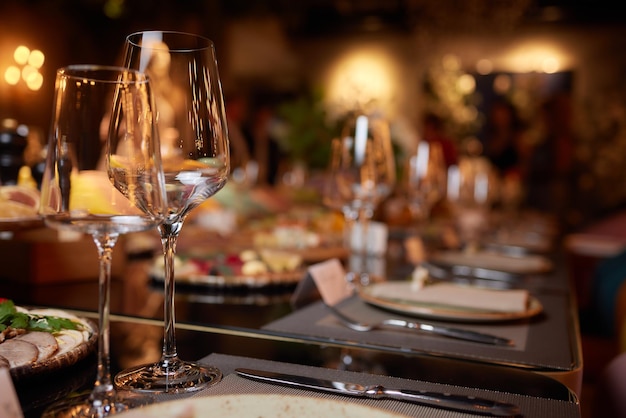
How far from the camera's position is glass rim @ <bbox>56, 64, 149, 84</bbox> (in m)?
0.57

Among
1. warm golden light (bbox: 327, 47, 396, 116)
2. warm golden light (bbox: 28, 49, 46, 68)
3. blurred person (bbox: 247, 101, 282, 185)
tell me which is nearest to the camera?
warm golden light (bbox: 28, 49, 46, 68)

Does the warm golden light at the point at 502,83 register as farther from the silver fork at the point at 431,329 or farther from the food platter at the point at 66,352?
the food platter at the point at 66,352

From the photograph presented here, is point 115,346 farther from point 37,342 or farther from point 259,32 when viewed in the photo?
point 259,32

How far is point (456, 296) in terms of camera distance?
111 centimetres

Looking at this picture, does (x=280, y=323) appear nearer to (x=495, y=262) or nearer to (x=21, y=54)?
(x=495, y=262)

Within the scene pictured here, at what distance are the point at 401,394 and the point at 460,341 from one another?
31cm

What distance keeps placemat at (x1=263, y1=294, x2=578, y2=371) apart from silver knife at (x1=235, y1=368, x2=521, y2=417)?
22cm

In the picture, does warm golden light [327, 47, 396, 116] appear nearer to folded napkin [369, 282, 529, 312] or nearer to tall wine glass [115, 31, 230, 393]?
folded napkin [369, 282, 529, 312]

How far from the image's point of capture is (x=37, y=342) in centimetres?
68

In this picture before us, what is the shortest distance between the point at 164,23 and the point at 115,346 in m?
6.11

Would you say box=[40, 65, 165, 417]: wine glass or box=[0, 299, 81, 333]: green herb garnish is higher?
box=[40, 65, 165, 417]: wine glass

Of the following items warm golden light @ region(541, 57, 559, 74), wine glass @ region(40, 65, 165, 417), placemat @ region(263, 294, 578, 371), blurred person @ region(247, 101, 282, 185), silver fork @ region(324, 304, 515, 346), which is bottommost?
placemat @ region(263, 294, 578, 371)

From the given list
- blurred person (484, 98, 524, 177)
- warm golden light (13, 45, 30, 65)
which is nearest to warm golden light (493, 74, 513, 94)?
blurred person (484, 98, 524, 177)

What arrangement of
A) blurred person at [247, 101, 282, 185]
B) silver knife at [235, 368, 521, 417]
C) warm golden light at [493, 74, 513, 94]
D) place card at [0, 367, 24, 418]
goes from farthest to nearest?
blurred person at [247, 101, 282, 185]
warm golden light at [493, 74, 513, 94]
silver knife at [235, 368, 521, 417]
place card at [0, 367, 24, 418]
